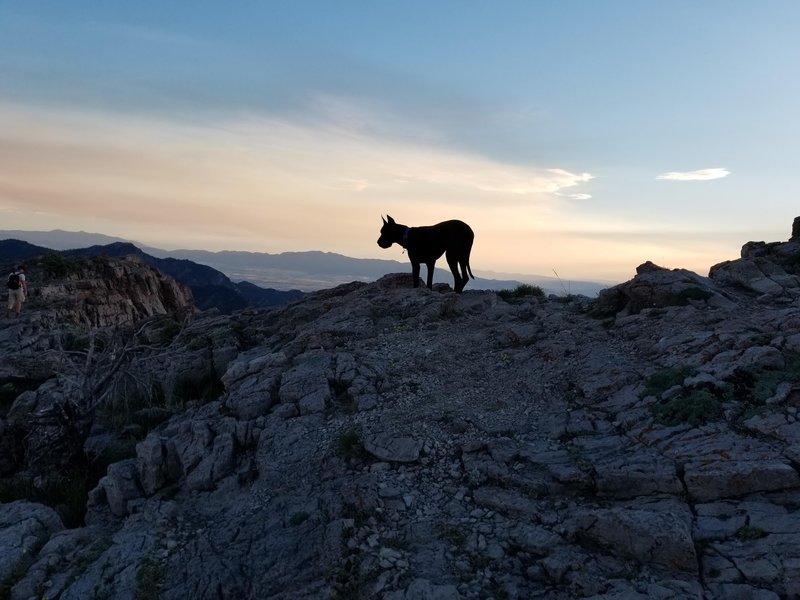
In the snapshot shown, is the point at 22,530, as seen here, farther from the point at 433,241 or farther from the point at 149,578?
the point at 433,241

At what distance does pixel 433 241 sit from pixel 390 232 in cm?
136

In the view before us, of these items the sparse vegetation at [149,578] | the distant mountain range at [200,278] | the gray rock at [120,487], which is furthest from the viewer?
the distant mountain range at [200,278]

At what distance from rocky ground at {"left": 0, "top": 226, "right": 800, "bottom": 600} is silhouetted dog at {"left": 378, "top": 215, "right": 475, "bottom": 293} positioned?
3.27 m

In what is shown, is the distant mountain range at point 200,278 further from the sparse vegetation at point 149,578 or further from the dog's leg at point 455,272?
the sparse vegetation at point 149,578

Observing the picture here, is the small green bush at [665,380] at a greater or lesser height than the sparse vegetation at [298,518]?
greater

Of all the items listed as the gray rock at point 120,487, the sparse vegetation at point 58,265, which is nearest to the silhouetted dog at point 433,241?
the gray rock at point 120,487

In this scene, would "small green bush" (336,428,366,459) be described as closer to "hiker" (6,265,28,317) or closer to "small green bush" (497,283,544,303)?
"small green bush" (497,283,544,303)

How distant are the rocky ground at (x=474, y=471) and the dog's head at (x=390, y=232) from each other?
358cm

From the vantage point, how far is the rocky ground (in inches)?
273

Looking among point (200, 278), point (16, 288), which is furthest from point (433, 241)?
point (200, 278)

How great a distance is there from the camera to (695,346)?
1064cm

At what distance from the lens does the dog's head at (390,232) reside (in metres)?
16.5

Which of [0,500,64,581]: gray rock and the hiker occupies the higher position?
A: the hiker

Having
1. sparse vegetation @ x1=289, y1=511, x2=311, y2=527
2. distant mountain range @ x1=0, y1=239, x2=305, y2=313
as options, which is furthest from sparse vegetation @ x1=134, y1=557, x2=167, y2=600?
distant mountain range @ x1=0, y1=239, x2=305, y2=313
